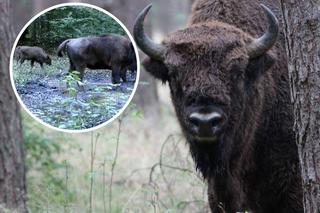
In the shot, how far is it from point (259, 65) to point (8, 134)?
2.32m

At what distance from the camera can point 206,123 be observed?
616 centimetres

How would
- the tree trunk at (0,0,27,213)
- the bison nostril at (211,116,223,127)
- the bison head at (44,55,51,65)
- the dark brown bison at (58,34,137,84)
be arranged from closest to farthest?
1. the bison head at (44,55,51,65)
2. the dark brown bison at (58,34,137,84)
3. the bison nostril at (211,116,223,127)
4. the tree trunk at (0,0,27,213)

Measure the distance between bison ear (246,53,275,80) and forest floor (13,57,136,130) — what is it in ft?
3.79

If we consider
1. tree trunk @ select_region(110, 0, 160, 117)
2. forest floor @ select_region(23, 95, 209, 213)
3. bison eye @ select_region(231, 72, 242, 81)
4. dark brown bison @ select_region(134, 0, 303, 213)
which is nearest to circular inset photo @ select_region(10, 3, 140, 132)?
dark brown bison @ select_region(134, 0, 303, 213)

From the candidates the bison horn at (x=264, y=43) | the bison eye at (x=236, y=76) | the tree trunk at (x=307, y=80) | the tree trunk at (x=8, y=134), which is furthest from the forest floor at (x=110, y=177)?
the tree trunk at (x=307, y=80)

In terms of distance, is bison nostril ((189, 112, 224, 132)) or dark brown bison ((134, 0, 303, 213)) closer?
bison nostril ((189, 112, 224, 132))

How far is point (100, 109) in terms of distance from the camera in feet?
19.9

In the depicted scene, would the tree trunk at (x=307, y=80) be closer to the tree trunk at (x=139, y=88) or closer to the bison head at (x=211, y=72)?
the bison head at (x=211, y=72)

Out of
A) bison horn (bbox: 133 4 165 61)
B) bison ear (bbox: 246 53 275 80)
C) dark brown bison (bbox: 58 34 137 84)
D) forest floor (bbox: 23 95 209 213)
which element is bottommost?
forest floor (bbox: 23 95 209 213)

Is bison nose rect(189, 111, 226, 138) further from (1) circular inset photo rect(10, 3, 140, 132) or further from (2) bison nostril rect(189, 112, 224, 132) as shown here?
(1) circular inset photo rect(10, 3, 140, 132)

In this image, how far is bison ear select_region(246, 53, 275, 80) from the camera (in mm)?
6848

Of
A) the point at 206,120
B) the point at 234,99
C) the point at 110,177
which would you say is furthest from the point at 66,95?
the point at 110,177

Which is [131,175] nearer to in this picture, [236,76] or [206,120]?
[236,76]

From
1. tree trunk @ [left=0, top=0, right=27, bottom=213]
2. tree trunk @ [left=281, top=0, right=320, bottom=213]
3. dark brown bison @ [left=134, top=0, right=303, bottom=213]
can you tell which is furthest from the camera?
tree trunk @ [left=0, top=0, right=27, bottom=213]
